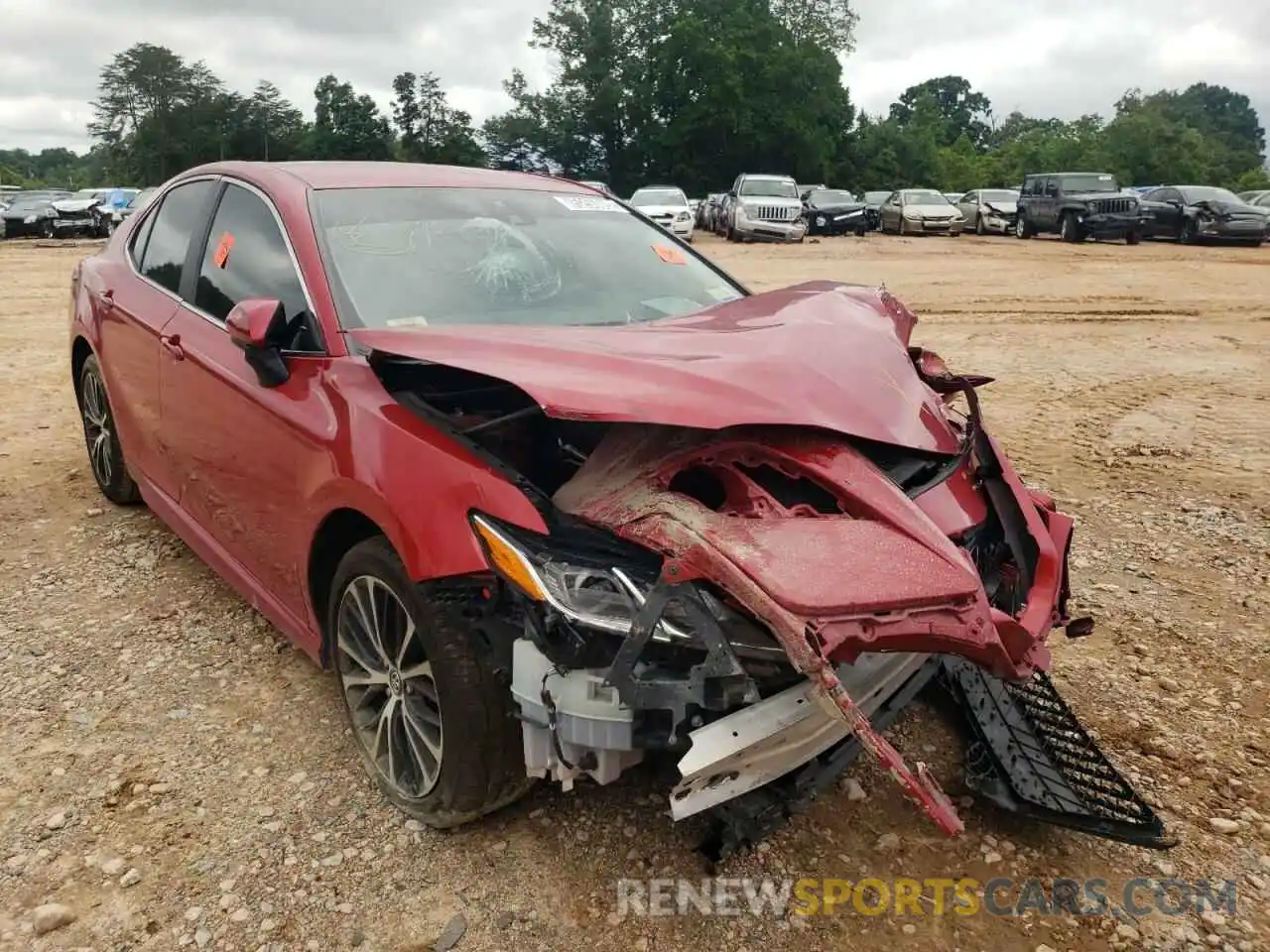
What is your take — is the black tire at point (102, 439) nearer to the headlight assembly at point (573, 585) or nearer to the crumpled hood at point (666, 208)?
the headlight assembly at point (573, 585)

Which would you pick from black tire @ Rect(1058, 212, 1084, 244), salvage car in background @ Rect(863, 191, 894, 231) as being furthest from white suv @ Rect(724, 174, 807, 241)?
black tire @ Rect(1058, 212, 1084, 244)

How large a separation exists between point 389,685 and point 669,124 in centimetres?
5333

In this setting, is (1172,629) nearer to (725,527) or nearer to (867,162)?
(725,527)

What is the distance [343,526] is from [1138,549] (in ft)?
11.7

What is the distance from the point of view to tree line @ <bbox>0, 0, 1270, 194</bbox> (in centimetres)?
4991

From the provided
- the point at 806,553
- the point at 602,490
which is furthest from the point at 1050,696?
the point at 602,490

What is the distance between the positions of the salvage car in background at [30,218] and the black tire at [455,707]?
30884 mm

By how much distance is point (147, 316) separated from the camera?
3857 millimetres

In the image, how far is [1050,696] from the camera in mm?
3035

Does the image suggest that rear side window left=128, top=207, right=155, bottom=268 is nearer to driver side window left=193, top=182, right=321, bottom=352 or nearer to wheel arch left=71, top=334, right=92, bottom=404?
wheel arch left=71, top=334, right=92, bottom=404

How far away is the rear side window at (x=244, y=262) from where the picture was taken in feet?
10.1

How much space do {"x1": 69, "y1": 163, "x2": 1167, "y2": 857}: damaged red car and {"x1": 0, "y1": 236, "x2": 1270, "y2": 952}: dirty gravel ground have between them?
18 centimetres

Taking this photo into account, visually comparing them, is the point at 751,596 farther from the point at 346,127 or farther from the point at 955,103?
the point at 955,103

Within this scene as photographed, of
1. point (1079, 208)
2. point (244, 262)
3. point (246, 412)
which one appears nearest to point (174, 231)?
point (244, 262)
